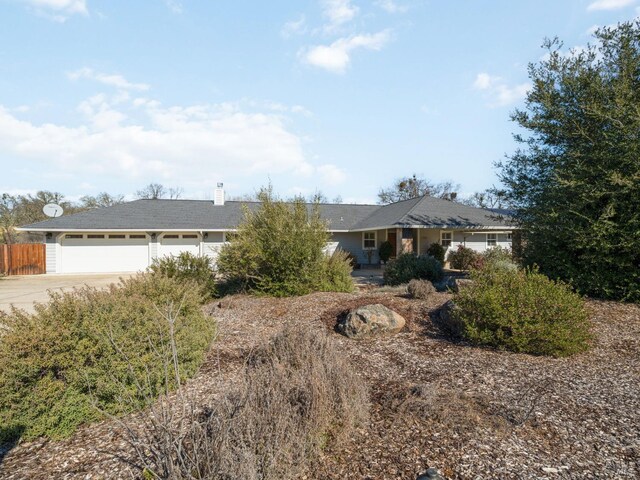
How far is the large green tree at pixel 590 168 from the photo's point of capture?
8086 mm

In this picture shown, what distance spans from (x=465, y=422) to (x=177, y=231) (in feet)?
64.1

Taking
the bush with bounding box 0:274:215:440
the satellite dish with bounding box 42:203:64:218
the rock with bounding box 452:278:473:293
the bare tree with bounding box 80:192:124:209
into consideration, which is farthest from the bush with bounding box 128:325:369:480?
the bare tree with bounding box 80:192:124:209

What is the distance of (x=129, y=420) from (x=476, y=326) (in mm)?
4739

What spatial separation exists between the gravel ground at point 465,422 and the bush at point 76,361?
22cm

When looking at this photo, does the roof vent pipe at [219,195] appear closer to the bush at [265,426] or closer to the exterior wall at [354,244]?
the exterior wall at [354,244]

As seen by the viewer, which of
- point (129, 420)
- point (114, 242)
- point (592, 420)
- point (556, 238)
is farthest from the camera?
point (114, 242)

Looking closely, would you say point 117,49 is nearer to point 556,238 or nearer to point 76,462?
point 76,462

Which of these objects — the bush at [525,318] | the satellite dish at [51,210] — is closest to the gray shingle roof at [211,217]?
the satellite dish at [51,210]

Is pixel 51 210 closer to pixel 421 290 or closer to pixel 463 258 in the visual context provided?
pixel 421 290

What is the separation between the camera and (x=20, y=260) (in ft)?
66.6

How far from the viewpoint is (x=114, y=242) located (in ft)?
67.3

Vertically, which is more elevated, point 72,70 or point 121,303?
point 72,70

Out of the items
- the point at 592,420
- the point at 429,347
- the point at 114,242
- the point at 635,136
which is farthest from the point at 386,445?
the point at 114,242

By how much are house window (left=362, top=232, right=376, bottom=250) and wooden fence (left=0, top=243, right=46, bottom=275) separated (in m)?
17.5
